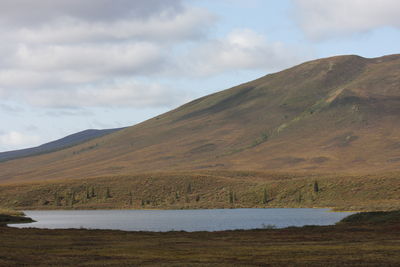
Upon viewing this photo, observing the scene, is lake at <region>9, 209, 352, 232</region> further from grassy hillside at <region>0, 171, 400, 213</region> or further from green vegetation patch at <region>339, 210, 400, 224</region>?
grassy hillside at <region>0, 171, 400, 213</region>

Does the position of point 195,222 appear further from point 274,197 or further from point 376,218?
point 274,197

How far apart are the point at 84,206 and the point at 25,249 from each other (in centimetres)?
13879

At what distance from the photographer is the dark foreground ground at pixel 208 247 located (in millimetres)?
43844

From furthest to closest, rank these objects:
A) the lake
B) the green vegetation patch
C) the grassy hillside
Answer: the grassy hillside, the lake, the green vegetation patch

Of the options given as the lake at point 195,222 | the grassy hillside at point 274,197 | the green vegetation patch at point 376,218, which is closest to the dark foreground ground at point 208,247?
the green vegetation patch at point 376,218

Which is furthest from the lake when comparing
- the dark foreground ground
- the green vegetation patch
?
the dark foreground ground

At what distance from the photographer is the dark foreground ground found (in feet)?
144

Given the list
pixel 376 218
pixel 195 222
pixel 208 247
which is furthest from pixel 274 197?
pixel 208 247

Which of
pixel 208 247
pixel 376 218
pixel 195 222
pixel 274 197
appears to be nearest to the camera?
pixel 208 247

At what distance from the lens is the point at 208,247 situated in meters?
53.5

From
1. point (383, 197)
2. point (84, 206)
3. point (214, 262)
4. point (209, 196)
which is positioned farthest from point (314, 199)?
point (214, 262)

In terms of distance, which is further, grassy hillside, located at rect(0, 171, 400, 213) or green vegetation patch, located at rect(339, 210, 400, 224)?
grassy hillside, located at rect(0, 171, 400, 213)

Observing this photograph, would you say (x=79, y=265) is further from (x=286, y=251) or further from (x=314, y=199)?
(x=314, y=199)

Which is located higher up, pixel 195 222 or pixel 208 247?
pixel 195 222
